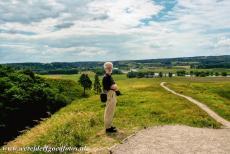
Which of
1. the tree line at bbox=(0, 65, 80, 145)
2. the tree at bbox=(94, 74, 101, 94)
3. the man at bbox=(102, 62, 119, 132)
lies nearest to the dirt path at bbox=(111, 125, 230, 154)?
the man at bbox=(102, 62, 119, 132)

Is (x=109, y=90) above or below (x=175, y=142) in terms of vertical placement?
above

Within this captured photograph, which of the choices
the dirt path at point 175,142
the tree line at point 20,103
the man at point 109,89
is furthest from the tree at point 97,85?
the man at point 109,89

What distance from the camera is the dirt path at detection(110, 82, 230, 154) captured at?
1764 cm

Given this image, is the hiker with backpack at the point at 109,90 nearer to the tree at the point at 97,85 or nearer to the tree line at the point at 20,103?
the tree line at the point at 20,103

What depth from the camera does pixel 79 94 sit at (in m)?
109

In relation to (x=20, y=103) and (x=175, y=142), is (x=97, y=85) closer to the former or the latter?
(x=20, y=103)

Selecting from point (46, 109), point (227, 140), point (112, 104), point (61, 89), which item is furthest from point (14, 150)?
point (61, 89)

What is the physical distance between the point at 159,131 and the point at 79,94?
87.4 metres

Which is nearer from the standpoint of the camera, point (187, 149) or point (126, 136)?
point (187, 149)

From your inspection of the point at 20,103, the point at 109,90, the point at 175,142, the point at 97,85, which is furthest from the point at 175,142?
the point at 97,85

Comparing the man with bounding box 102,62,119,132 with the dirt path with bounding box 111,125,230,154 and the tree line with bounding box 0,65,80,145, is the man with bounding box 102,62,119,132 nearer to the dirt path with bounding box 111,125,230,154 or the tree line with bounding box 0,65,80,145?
the dirt path with bounding box 111,125,230,154

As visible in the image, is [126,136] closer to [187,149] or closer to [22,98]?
[187,149]

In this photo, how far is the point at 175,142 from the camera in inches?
763

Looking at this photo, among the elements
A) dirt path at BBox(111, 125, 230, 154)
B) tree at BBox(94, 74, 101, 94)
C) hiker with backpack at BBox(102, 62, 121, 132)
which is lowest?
tree at BBox(94, 74, 101, 94)
